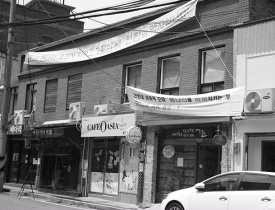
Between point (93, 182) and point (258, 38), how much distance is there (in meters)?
9.89

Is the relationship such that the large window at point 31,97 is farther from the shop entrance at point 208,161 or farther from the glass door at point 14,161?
the shop entrance at point 208,161

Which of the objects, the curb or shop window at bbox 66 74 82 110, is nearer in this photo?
the curb

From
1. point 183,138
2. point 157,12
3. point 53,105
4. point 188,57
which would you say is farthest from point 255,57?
point 53,105

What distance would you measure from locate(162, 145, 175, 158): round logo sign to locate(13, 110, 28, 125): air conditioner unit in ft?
35.9

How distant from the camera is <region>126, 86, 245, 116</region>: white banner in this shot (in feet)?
43.0

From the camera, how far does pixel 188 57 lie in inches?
610

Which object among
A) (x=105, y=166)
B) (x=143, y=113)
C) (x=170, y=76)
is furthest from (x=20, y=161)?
(x=170, y=76)

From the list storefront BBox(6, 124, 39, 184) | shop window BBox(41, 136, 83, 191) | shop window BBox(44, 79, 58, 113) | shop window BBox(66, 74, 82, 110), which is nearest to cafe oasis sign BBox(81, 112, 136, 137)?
shop window BBox(41, 136, 83, 191)

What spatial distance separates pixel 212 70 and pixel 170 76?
6.77 feet

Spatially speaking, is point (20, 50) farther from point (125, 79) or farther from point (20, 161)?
point (125, 79)

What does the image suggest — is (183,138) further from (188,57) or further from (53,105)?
(53,105)

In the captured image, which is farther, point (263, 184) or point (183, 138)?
point (183, 138)

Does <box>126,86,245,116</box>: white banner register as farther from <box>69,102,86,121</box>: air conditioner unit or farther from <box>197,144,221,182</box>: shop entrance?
<box>69,102,86,121</box>: air conditioner unit

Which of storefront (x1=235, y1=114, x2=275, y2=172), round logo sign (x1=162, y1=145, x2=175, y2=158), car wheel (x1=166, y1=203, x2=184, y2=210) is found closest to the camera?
car wheel (x1=166, y1=203, x2=184, y2=210)
